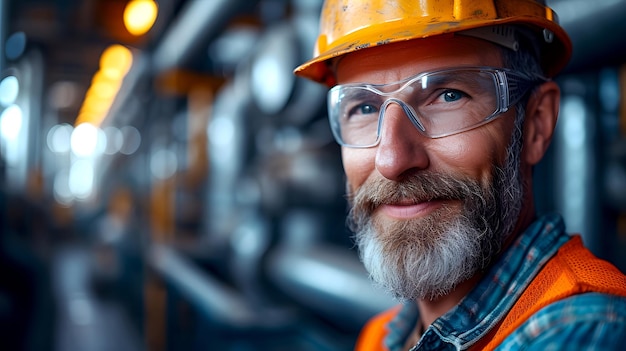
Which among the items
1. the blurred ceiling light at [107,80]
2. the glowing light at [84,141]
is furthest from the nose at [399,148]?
the glowing light at [84,141]

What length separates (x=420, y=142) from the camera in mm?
1056

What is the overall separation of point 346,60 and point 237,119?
288 cm

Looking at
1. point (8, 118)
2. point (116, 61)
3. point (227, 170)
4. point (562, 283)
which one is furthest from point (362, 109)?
point (116, 61)

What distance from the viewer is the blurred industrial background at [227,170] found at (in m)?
2.20

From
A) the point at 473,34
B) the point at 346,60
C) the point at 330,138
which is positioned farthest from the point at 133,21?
the point at 473,34

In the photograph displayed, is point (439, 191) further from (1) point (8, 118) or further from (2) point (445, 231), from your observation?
(1) point (8, 118)

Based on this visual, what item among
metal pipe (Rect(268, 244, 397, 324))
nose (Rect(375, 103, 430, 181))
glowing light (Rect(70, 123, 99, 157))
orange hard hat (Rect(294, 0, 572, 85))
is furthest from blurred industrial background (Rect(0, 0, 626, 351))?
glowing light (Rect(70, 123, 99, 157))

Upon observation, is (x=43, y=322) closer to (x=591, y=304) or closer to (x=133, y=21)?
(x=133, y=21)

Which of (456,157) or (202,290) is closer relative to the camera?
(456,157)

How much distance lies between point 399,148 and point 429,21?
26cm

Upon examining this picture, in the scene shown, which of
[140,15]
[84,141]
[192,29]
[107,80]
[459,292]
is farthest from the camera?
[84,141]

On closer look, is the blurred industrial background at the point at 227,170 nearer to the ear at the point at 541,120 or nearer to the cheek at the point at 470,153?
the ear at the point at 541,120

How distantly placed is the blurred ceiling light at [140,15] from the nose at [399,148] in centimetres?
295

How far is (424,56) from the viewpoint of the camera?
1.09 m
